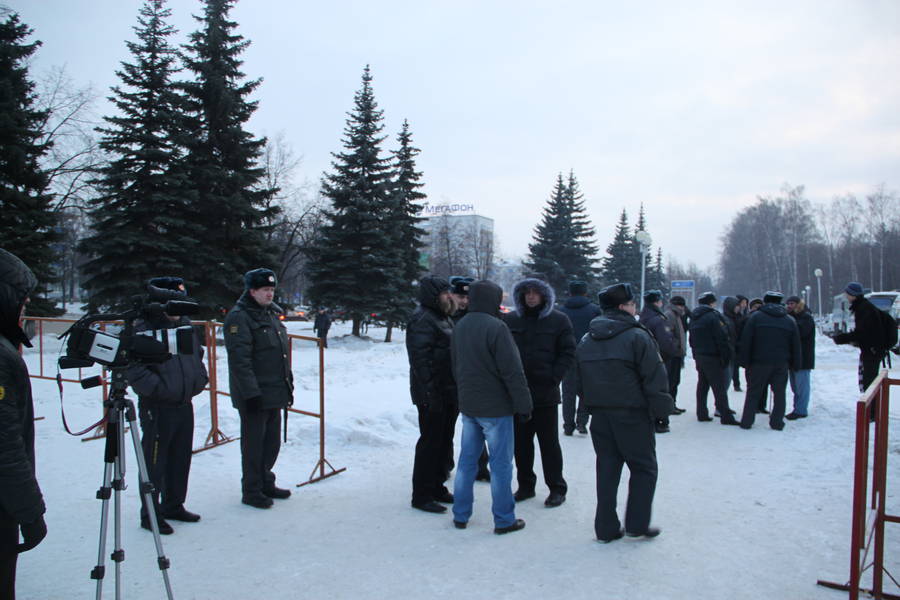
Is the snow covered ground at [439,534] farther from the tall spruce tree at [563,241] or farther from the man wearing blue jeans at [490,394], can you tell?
the tall spruce tree at [563,241]

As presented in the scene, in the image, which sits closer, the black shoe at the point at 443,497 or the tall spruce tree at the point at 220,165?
the black shoe at the point at 443,497

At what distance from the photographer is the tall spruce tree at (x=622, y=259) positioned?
172 ft

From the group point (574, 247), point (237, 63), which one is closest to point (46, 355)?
point (237, 63)

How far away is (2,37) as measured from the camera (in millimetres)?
20891

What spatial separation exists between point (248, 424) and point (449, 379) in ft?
5.99

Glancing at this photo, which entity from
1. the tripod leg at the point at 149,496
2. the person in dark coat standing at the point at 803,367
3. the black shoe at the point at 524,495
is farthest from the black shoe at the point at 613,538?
the person in dark coat standing at the point at 803,367

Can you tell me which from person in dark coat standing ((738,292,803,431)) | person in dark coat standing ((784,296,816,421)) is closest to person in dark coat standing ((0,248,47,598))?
person in dark coat standing ((738,292,803,431))

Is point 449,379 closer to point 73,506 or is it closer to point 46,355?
point 73,506

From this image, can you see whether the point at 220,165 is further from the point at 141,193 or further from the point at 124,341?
the point at 124,341

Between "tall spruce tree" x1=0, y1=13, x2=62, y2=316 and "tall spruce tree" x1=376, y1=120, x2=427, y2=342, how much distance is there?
501 inches

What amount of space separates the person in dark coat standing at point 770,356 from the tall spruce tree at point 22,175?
20590mm

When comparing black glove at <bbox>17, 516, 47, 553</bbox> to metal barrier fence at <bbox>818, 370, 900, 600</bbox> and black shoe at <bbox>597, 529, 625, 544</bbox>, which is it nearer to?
black shoe at <bbox>597, 529, 625, 544</bbox>

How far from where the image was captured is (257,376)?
528 cm

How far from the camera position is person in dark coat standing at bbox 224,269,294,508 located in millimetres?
5115
